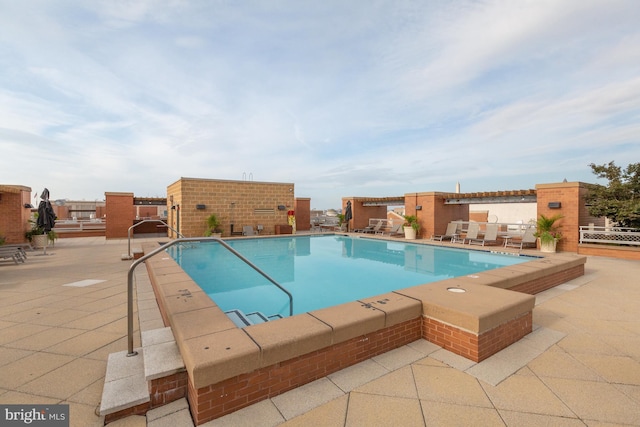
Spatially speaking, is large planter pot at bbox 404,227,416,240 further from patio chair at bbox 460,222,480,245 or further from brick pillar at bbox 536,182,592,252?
brick pillar at bbox 536,182,592,252

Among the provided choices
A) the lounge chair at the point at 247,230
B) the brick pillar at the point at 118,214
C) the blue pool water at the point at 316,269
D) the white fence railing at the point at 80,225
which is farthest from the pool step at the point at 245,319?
the white fence railing at the point at 80,225

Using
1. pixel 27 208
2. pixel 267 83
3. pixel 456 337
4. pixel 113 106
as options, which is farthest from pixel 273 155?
pixel 456 337

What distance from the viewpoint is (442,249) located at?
10.9 meters

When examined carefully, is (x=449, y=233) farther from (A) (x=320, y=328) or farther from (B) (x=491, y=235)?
(A) (x=320, y=328)

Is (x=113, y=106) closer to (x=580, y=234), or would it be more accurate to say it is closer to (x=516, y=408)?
(x=516, y=408)

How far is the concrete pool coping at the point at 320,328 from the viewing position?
1890 millimetres

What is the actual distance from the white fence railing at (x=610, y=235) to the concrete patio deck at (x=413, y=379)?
656 cm

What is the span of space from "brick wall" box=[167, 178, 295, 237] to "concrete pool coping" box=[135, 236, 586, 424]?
34.4 feet

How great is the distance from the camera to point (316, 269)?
7.98 metres

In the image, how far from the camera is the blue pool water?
5516 millimetres

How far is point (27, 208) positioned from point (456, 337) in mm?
16222

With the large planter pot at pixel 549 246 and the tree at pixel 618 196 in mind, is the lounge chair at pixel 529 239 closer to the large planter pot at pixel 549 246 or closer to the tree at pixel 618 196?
the large planter pot at pixel 549 246

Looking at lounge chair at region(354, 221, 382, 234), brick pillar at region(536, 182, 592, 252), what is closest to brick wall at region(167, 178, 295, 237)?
lounge chair at region(354, 221, 382, 234)

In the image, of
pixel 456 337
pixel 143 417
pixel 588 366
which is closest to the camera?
pixel 143 417
